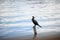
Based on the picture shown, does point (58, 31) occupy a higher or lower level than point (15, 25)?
lower

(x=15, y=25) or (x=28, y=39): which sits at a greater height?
(x=15, y=25)

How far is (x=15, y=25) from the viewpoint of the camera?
1062 centimetres

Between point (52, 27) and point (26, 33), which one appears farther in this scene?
point (52, 27)

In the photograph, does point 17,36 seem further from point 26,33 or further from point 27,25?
point 27,25

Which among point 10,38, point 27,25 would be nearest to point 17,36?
point 10,38

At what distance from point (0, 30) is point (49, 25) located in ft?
9.37

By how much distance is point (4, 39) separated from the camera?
813cm

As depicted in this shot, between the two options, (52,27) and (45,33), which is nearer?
(45,33)

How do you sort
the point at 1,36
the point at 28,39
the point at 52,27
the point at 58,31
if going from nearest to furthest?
the point at 28,39, the point at 1,36, the point at 58,31, the point at 52,27

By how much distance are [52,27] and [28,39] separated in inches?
95.4

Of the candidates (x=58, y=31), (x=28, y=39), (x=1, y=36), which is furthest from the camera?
(x=58, y=31)

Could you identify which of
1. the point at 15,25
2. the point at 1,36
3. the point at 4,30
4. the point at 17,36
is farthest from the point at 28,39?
the point at 15,25

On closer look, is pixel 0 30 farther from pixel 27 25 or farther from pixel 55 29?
pixel 55 29

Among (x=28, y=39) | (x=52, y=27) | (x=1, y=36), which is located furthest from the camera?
(x=52, y=27)
